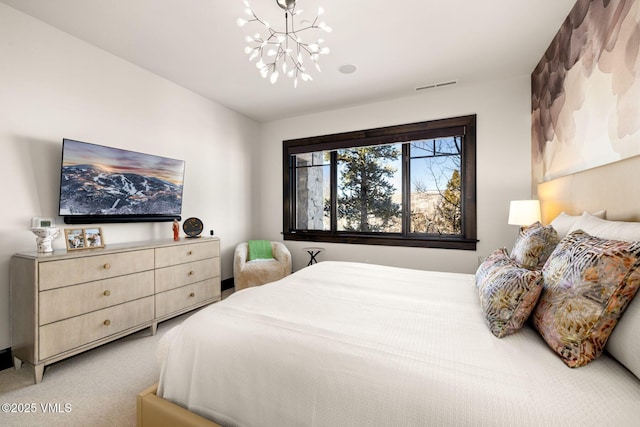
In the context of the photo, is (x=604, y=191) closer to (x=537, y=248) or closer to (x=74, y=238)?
(x=537, y=248)

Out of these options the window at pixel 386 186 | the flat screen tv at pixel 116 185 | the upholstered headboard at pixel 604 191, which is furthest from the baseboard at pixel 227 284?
the upholstered headboard at pixel 604 191

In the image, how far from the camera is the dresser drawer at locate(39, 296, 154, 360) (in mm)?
1920

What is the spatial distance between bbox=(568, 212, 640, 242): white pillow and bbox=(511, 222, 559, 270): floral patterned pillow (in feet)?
0.52

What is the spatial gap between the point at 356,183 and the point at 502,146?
193 cm

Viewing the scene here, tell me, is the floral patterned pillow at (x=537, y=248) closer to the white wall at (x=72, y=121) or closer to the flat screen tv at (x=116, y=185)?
the flat screen tv at (x=116, y=185)

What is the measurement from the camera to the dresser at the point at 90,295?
6.20ft

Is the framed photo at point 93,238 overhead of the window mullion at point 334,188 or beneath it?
beneath

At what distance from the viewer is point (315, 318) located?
50.5 inches

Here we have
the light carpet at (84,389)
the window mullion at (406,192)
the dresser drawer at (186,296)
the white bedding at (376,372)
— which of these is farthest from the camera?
the window mullion at (406,192)

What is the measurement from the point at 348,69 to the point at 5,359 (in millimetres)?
3981

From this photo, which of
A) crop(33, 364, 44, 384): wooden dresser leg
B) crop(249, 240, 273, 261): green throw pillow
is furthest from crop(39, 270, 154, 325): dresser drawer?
crop(249, 240, 273, 261): green throw pillow

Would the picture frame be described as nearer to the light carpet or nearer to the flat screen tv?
the flat screen tv

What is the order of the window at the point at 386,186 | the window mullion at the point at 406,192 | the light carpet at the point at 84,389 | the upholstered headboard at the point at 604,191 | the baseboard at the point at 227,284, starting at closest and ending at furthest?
the upholstered headboard at the point at 604,191 → the light carpet at the point at 84,389 → the window at the point at 386,186 → the window mullion at the point at 406,192 → the baseboard at the point at 227,284

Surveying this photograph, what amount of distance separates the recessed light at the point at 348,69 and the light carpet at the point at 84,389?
3.34 m
